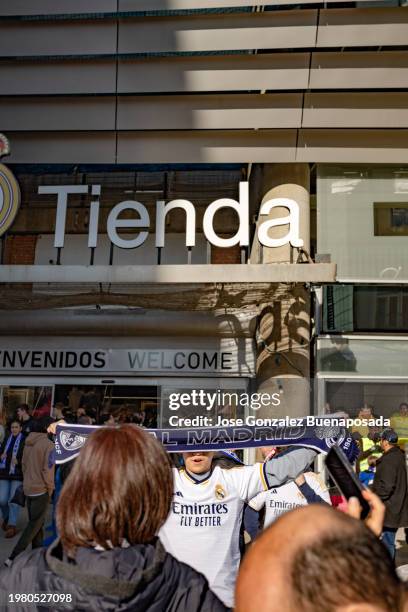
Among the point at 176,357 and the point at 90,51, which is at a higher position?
the point at 90,51

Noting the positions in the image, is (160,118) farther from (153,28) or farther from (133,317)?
(133,317)

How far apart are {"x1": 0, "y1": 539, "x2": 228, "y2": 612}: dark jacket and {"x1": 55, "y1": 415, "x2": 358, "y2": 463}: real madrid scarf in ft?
16.5

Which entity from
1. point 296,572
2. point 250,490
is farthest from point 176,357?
point 296,572

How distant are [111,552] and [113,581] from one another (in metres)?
0.09

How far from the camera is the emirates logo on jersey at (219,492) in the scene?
524 cm

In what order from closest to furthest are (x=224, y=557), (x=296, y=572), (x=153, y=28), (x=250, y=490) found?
(x=296, y=572)
(x=224, y=557)
(x=250, y=490)
(x=153, y=28)

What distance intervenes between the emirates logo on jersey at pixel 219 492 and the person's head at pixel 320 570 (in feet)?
13.4

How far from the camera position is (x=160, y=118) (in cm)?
1056

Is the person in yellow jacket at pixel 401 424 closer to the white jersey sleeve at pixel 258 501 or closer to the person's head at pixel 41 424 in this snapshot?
the white jersey sleeve at pixel 258 501

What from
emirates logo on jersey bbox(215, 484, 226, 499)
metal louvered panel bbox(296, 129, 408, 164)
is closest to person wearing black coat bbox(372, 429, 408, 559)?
emirates logo on jersey bbox(215, 484, 226, 499)

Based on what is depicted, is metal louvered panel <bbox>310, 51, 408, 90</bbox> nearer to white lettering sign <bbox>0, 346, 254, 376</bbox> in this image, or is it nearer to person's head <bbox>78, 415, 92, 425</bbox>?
white lettering sign <bbox>0, 346, 254, 376</bbox>

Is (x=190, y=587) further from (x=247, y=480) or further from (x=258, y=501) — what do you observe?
(x=258, y=501)

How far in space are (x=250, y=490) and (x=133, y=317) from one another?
6599mm

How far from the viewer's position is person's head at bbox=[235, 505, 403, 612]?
115 centimetres
